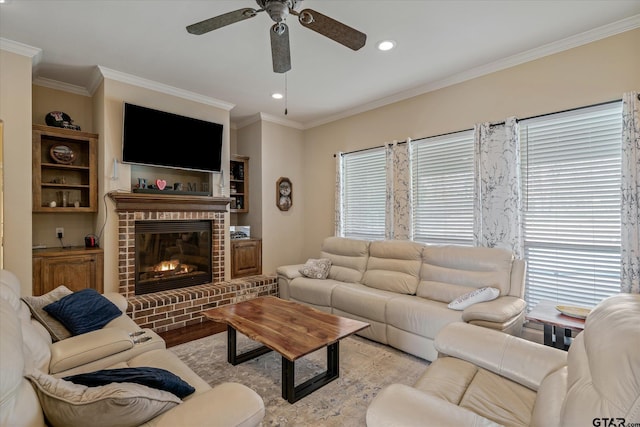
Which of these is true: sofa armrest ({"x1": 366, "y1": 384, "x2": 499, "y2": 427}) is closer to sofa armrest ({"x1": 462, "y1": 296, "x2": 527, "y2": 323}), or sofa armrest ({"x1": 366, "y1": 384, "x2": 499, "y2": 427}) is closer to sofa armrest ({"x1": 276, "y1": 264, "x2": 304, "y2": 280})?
sofa armrest ({"x1": 462, "y1": 296, "x2": 527, "y2": 323})

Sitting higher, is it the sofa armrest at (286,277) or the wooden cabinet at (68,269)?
the wooden cabinet at (68,269)

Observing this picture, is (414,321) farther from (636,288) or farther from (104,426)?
(104,426)

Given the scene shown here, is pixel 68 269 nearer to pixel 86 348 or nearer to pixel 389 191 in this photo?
pixel 86 348

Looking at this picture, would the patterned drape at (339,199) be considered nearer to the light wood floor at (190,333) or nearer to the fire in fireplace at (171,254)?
the fire in fireplace at (171,254)

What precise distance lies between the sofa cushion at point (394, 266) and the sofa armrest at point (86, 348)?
2.60 m

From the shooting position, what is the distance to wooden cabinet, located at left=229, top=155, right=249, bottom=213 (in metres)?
5.22

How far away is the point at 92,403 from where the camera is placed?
1010mm

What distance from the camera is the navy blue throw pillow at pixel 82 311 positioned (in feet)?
6.80

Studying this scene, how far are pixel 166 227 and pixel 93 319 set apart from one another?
2019 mm

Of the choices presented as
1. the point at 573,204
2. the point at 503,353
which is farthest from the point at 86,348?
the point at 573,204

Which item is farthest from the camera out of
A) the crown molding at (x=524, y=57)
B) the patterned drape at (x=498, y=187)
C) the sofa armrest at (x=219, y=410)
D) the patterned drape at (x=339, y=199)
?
the patterned drape at (x=339, y=199)

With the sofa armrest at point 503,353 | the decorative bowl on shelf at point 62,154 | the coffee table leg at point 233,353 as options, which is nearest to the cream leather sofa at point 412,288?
the sofa armrest at point 503,353

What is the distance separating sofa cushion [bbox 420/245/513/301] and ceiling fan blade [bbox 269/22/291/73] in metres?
2.49

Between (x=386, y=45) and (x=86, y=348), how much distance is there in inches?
133
